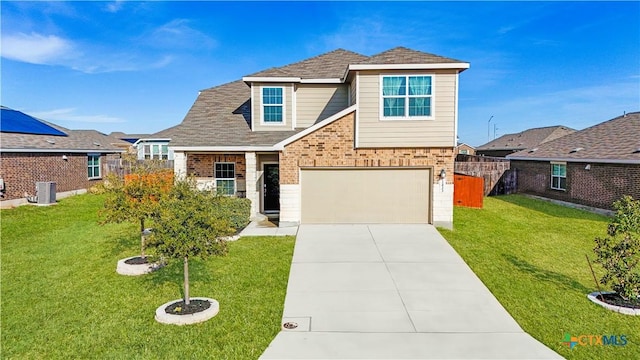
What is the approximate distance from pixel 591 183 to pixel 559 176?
2.18m

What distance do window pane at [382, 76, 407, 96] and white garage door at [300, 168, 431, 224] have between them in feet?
8.84

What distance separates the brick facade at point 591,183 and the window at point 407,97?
967 centimetres

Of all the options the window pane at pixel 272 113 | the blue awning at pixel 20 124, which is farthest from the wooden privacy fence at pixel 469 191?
the blue awning at pixel 20 124

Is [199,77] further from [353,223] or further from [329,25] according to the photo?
[353,223]

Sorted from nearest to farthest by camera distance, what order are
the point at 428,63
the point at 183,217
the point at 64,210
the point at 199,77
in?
the point at 183,217 → the point at 428,63 → the point at 64,210 → the point at 199,77

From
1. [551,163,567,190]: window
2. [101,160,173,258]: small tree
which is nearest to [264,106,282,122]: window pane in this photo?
[101,160,173,258]: small tree

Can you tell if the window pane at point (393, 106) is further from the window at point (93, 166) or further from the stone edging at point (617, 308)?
the window at point (93, 166)

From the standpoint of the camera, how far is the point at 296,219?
12.4 meters

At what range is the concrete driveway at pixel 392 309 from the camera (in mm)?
4824

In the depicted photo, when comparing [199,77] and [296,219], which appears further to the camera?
[199,77]

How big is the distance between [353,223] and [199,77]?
553 inches

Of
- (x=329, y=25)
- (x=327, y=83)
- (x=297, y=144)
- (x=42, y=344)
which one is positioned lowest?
(x=42, y=344)

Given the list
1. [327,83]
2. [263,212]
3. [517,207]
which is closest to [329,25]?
[327,83]

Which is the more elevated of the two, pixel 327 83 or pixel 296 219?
pixel 327 83
